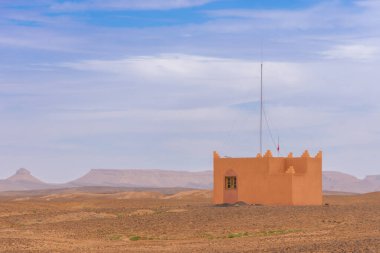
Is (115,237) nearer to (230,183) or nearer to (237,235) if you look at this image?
(237,235)

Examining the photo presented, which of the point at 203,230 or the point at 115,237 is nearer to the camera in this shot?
the point at 115,237

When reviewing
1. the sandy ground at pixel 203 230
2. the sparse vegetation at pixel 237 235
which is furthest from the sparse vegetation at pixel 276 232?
the sparse vegetation at pixel 237 235

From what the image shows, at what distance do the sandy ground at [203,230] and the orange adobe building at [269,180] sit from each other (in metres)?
2.70

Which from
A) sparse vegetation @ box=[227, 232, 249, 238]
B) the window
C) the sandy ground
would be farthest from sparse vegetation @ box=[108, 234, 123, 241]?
the window

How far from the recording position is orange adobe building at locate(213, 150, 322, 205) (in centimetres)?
4225

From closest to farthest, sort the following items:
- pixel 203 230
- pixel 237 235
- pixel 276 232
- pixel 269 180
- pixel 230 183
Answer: pixel 237 235 → pixel 276 232 → pixel 203 230 → pixel 269 180 → pixel 230 183

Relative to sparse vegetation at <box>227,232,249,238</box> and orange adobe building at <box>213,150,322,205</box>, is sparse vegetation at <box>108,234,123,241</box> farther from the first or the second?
orange adobe building at <box>213,150,322,205</box>

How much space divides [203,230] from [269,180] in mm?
11821

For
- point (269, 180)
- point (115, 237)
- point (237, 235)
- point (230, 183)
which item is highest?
point (269, 180)

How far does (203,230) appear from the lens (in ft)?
103

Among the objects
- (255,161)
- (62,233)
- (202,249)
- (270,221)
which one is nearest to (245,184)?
(255,161)

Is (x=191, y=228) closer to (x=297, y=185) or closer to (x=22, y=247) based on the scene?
(x=22, y=247)

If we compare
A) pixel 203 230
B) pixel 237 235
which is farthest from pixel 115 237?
pixel 237 235

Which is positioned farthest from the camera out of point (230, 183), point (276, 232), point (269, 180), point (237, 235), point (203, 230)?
point (230, 183)
